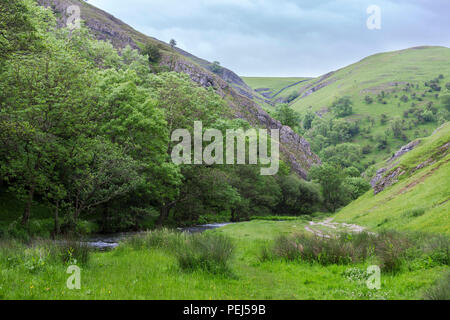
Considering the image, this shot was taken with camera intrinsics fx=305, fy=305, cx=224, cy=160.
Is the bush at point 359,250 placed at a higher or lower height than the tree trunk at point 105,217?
higher

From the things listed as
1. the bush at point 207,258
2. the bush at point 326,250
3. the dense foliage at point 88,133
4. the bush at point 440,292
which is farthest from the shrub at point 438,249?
the dense foliage at point 88,133

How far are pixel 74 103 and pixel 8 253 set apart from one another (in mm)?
15948

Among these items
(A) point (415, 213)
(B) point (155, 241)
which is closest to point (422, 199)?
(A) point (415, 213)

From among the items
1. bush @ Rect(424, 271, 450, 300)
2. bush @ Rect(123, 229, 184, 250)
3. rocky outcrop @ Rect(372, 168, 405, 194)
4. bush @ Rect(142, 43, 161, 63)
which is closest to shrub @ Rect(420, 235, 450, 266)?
bush @ Rect(424, 271, 450, 300)

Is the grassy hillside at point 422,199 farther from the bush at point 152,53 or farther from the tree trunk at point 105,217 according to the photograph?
the bush at point 152,53

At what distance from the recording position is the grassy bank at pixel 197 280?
8.14 metres

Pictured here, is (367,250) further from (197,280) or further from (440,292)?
(197,280)

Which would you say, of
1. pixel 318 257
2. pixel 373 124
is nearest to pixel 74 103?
pixel 318 257

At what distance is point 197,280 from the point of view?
32.2ft

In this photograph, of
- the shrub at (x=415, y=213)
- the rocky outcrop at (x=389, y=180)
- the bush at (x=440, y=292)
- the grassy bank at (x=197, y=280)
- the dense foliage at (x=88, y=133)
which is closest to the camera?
the bush at (x=440, y=292)

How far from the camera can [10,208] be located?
2898 cm

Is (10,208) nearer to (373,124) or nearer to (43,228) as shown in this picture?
(43,228)

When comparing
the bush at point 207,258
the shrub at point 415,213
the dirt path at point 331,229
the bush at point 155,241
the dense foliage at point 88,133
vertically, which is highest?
the dense foliage at point 88,133

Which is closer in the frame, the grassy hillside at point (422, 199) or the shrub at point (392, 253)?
the shrub at point (392, 253)
